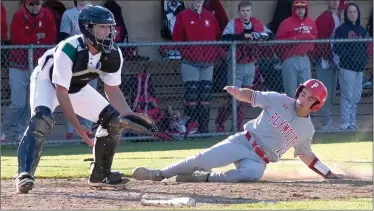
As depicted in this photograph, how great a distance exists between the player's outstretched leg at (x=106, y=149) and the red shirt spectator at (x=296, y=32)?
6.68 meters

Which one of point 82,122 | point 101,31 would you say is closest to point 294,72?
point 82,122

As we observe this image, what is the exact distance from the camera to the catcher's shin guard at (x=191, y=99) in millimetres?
15516

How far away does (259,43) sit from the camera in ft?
50.8

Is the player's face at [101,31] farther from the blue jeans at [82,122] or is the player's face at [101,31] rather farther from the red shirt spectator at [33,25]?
the red shirt spectator at [33,25]

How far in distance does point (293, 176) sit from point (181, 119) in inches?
193

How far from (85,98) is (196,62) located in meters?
6.06

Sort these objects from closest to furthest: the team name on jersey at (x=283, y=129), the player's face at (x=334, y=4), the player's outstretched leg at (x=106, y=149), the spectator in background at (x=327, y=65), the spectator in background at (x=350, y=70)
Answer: the player's outstretched leg at (x=106, y=149), the team name on jersey at (x=283, y=129), the spectator in background at (x=350, y=70), the spectator in background at (x=327, y=65), the player's face at (x=334, y=4)

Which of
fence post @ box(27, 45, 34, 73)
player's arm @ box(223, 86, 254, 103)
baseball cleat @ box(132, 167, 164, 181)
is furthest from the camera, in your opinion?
fence post @ box(27, 45, 34, 73)

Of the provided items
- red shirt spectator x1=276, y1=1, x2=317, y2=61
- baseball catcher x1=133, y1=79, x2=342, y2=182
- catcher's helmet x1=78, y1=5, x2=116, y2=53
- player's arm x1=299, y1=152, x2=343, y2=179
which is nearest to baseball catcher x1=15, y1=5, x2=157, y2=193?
catcher's helmet x1=78, y1=5, x2=116, y2=53

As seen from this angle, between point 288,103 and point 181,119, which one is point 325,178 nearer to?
point 288,103

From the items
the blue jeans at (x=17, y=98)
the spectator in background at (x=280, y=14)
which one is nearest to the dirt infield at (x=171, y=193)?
the blue jeans at (x=17, y=98)

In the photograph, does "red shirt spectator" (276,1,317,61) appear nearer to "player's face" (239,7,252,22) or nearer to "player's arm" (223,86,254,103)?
"player's face" (239,7,252,22)

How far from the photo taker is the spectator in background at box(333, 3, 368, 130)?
1608 cm

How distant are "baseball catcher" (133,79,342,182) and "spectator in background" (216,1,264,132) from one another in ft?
18.2
